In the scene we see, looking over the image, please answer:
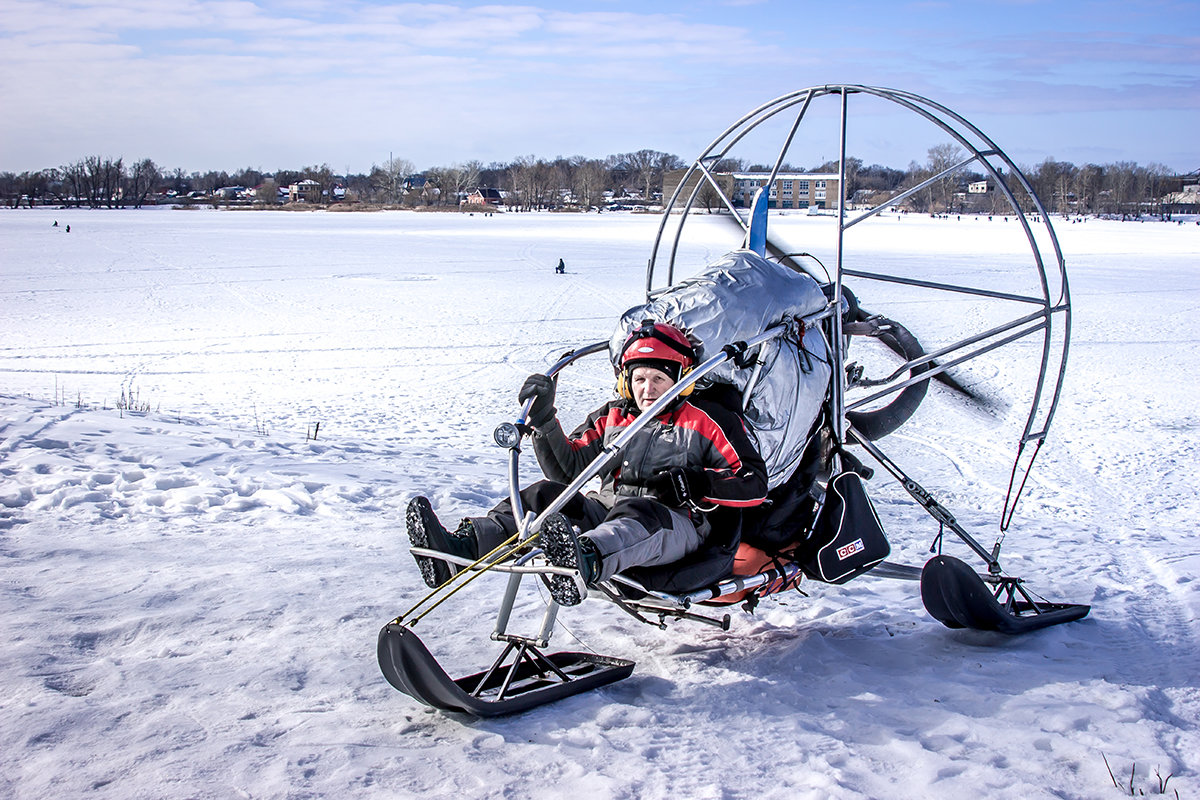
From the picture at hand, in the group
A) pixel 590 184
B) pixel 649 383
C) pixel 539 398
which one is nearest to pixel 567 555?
pixel 539 398

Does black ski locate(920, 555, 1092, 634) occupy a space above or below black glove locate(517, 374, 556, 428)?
below

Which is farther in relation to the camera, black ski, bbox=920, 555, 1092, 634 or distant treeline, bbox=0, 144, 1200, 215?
distant treeline, bbox=0, 144, 1200, 215

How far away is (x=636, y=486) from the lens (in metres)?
4.56

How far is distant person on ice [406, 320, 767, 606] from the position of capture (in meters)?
3.82

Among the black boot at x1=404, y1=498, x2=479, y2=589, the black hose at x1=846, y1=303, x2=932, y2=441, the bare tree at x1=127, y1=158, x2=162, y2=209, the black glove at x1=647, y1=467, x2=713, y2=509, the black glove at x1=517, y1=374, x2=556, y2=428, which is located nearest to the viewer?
the black boot at x1=404, y1=498, x2=479, y2=589

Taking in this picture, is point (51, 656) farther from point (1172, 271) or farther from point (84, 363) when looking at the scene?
point (1172, 271)

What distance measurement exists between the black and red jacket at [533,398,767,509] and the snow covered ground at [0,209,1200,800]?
2.86ft

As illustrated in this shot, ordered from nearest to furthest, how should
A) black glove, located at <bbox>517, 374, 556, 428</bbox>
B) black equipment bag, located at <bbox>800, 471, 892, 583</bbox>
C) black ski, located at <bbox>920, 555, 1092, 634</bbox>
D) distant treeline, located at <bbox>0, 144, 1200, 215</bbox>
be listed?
black glove, located at <bbox>517, 374, 556, 428</bbox> < black equipment bag, located at <bbox>800, 471, 892, 583</bbox> < black ski, located at <bbox>920, 555, 1092, 634</bbox> < distant treeline, located at <bbox>0, 144, 1200, 215</bbox>

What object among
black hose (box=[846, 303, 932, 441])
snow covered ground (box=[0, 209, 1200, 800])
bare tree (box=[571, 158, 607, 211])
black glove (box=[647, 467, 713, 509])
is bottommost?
snow covered ground (box=[0, 209, 1200, 800])

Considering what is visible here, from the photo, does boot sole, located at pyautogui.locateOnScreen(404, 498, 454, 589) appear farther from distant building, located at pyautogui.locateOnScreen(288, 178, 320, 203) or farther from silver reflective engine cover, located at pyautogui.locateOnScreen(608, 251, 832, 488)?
distant building, located at pyautogui.locateOnScreen(288, 178, 320, 203)

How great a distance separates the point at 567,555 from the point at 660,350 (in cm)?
129

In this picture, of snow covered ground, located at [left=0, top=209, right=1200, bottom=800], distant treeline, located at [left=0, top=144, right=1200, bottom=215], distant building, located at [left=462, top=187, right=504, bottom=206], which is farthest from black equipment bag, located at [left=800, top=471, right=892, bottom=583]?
distant building, located at [left=462, top=187, right=504, bottom=206]

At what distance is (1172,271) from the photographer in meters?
29.9

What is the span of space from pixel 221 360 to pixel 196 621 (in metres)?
11.3
